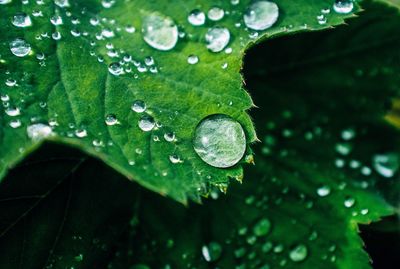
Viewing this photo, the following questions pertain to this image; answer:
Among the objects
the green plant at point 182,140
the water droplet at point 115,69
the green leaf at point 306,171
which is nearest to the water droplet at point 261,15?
the green plant at point 182,140

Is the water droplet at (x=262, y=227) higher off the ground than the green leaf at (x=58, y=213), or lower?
lower

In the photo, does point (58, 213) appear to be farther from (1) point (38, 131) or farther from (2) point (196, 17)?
(2) point (196, 17)

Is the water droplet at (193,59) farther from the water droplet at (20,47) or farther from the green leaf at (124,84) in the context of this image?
the water droplet at (20,47)

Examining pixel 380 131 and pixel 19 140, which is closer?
pixel 19 140

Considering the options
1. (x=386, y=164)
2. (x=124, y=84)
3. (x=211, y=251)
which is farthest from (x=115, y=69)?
(x=386, y=164)

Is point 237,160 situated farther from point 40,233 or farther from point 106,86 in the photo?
point 40,233

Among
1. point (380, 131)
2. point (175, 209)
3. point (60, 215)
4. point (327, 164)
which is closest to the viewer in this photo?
point (60, 215)

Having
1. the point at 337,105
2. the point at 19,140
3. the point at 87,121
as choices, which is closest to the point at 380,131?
the point at 337,105
